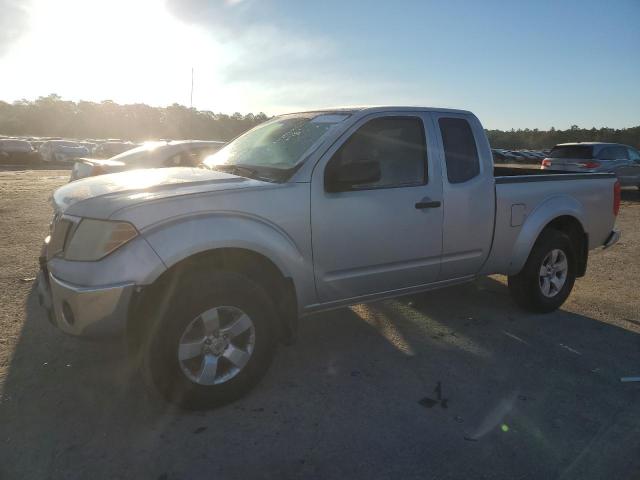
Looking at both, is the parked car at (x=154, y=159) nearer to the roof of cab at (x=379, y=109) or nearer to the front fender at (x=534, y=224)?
the roof of cab at (x=379, y=109)

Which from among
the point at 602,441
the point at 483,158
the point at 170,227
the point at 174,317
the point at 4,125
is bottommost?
the point at 602,441

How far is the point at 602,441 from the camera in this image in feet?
9.07

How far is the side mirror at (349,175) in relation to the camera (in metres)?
3.21

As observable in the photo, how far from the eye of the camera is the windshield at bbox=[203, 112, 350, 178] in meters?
3.49

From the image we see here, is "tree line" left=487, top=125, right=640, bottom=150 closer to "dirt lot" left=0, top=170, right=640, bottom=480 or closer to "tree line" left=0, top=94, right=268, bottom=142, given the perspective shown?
"tree line" left=0, top=94, right=268, bottom=142

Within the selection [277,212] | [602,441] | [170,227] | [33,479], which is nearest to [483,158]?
[277,212]

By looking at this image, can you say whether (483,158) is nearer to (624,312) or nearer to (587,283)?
(624,312)

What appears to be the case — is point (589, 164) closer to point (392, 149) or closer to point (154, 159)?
point (154, 159)

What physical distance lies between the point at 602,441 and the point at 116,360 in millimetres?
3218

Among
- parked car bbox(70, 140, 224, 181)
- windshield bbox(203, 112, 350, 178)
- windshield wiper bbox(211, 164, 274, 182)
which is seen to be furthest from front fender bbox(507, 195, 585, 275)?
parked car bbox(70, 140, 224, 181)

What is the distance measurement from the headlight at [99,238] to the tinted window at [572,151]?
14.8 m

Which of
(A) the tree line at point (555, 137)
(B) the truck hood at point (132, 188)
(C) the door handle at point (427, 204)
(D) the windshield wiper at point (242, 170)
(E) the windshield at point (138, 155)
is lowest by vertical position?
(C) the door handle at point (427, 204)

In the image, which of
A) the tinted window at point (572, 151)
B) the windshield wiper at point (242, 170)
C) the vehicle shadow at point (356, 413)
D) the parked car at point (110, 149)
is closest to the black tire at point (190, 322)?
the vehicle shadow at point (356, 413)

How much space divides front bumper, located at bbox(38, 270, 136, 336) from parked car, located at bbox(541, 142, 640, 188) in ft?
45.7
